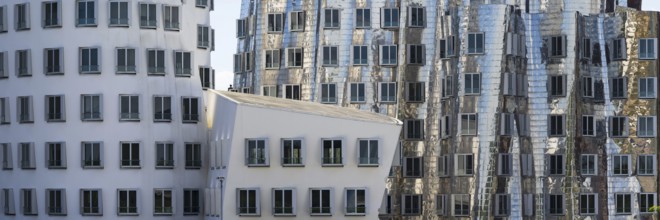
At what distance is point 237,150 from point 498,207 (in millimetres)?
38978

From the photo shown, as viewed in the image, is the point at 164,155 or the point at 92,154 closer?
the point at 92,154

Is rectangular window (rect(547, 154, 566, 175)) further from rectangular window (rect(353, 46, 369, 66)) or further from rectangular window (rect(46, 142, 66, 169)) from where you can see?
rectangular window (rect(46, 142, 66, 169))

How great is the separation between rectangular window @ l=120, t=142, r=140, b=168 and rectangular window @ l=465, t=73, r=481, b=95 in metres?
38.3

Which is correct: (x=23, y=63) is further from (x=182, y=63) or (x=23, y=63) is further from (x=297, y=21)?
(x=297, y=21)

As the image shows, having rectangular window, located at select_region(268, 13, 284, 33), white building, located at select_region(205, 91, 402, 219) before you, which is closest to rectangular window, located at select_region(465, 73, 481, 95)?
rectangular window, located at select_region(268, 13, 284, 33)

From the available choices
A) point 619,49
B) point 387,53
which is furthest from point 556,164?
point 387,53

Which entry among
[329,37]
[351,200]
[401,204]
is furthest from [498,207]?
[351,200]

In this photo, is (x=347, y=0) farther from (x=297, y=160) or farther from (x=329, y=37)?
(x=297, y=160)

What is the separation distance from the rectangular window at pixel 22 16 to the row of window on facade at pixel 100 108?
173 inches

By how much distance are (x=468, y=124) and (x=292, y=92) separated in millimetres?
16167

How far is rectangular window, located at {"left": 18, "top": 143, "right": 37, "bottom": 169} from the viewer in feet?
393

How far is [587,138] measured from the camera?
15600 centimetres

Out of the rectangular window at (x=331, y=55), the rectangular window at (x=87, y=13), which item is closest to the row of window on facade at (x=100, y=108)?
the rectangular window at (x=87, y=13)

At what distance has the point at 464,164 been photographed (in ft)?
492
